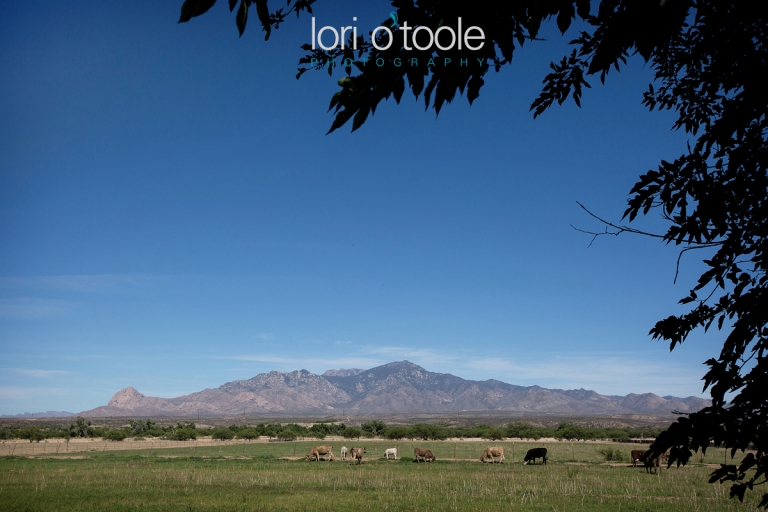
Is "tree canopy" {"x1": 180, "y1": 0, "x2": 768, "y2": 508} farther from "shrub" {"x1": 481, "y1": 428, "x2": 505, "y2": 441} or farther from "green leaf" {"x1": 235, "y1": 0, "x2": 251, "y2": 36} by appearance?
→ "shrub" {"x1": 481, "y1": 428, "x2": 505, "y2": 441}

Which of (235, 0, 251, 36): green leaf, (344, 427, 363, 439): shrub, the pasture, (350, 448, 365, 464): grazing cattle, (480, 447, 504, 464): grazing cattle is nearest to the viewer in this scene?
(235, 0, 251, 36): green leaf

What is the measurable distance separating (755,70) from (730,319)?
175 cm

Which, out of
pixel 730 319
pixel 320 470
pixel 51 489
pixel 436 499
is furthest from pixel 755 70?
pixel 320 470

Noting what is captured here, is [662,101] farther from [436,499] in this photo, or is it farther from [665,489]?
[665,489]

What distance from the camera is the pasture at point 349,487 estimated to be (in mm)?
22281

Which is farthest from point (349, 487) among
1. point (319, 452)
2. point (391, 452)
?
point (391, 452)

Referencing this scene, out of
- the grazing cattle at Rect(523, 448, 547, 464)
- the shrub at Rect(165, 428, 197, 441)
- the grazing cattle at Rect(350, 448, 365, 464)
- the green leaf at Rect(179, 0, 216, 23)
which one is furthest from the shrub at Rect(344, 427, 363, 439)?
the green leaf at Rect(179, 0, 216, 23)

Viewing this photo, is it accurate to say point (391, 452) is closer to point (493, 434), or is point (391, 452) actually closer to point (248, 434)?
point (493, 434)

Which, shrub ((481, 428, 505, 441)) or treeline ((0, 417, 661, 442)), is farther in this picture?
shrub ((481, 428, 505, 441))

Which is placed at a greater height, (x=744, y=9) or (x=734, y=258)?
(x=744, y=9)

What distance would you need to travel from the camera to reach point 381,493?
25.6m

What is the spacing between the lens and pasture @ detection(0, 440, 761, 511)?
22281 mm

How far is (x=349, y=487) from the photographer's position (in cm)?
2831

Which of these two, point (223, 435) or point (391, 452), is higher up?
point (391, 452)
